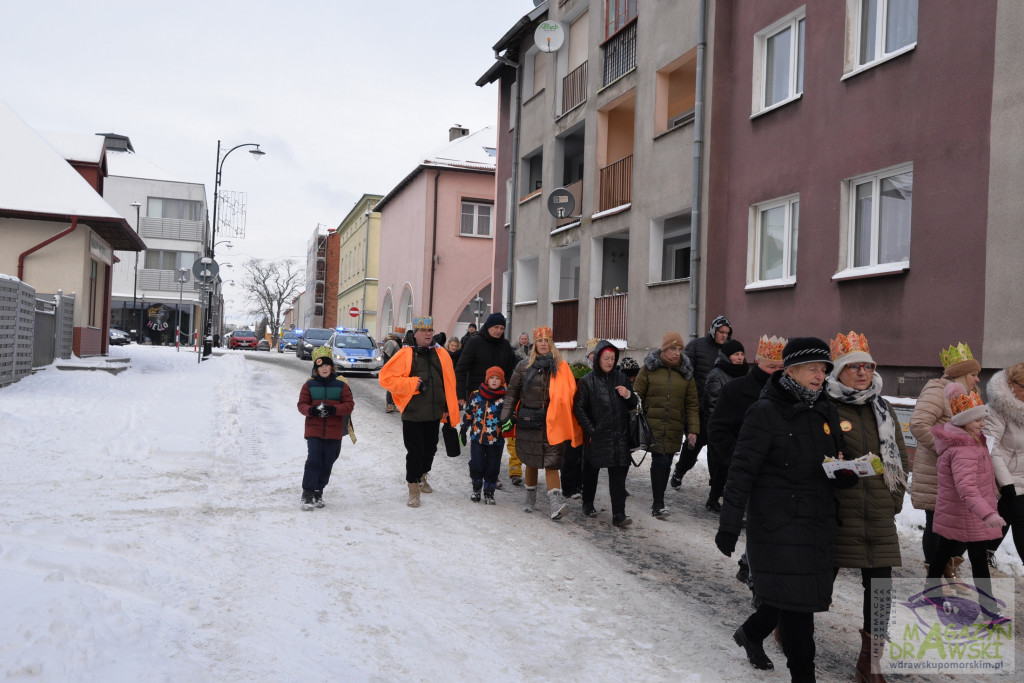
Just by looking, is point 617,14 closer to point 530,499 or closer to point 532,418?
point 532,418

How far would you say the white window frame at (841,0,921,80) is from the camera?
10.9m

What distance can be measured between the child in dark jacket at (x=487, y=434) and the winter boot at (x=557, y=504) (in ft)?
2.51

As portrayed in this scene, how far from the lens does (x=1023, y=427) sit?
5.38 m

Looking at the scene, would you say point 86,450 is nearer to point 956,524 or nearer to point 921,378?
point 956,524

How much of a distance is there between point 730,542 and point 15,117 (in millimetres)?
24072

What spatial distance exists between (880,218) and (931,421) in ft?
20.2

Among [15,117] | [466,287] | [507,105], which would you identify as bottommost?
[466,287]

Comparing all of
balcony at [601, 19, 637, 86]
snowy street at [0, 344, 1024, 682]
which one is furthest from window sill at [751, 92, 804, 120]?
snowy street at [0, 344, 1024, 682]

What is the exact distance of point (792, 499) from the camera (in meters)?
3.84

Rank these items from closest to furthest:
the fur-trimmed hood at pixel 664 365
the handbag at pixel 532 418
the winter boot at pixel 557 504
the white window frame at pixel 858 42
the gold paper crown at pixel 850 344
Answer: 1. the gold paper crown at pixel 850 344
2. the winter boot at pixel 557 504
3. the handbag at pixel 532 418
4. the fur-trimmed hood at pixel 664 365
5. the white window frame at pixel 858 42

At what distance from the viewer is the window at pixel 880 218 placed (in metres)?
10.5

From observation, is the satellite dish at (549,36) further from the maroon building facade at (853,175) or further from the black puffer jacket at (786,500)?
the black puffer jacket at (786,500)

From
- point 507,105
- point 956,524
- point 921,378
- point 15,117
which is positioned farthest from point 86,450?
point 507,105

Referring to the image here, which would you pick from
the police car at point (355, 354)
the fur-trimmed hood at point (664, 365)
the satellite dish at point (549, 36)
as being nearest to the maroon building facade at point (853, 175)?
the fur-trimmed hood at point (664, 365)
